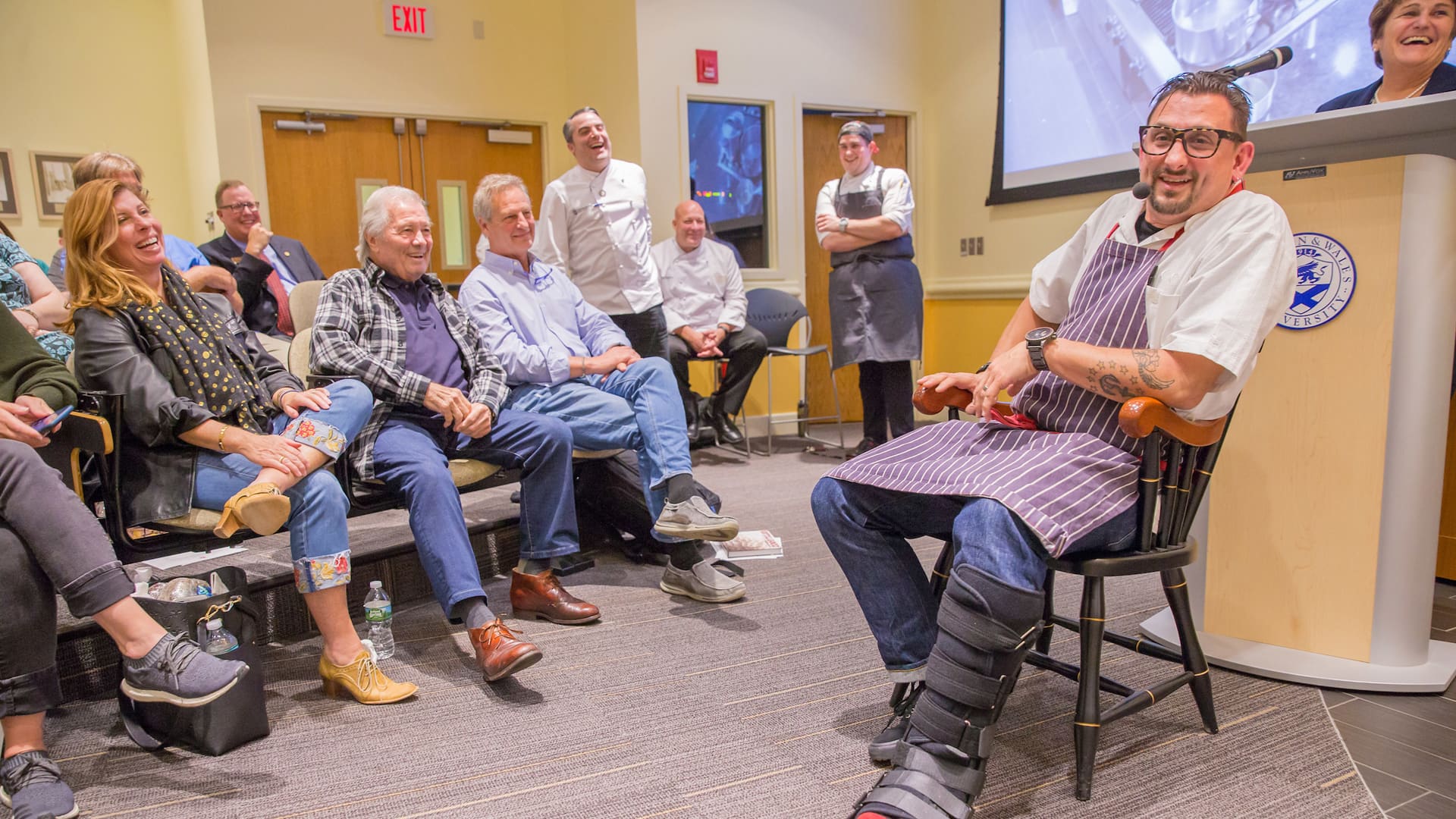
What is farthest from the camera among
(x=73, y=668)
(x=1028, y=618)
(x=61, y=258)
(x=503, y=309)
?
(x=61, y=258)

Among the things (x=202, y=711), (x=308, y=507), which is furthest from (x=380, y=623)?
(x=202, y=711)

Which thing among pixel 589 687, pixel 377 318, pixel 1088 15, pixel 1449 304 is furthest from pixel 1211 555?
pixel 1088 15

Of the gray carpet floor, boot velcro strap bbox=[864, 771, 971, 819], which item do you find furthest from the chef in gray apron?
boot velcro strap bbox=[864, 771, 971, 819]

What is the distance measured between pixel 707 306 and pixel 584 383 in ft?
7.13

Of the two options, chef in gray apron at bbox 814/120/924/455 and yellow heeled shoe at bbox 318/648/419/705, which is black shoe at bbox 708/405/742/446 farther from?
yellow heeled shoe at bbox 318/648/419/705

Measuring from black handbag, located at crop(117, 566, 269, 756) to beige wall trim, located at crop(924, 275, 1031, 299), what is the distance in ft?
14.9

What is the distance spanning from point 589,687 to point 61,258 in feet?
10.0

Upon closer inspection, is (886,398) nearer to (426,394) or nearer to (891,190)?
(891,190)

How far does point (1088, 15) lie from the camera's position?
4.89 m

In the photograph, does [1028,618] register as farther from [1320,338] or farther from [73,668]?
[73,668]

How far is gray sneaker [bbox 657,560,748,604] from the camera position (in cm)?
258

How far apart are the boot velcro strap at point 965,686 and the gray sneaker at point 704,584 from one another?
4.11 feet

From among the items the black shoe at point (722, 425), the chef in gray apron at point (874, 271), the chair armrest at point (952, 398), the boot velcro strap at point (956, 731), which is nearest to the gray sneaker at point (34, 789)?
the boot velcro strap at point (956, 731)

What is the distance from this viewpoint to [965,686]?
1.35 m
